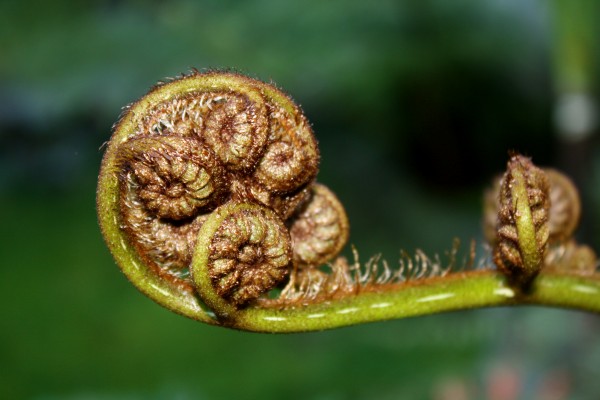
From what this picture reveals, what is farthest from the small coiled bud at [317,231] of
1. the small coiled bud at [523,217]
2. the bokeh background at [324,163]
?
the bokeh background at [324,163]

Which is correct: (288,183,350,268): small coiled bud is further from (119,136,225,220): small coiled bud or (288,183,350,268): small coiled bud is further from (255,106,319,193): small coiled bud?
(119,136,225,220): small coiled bud

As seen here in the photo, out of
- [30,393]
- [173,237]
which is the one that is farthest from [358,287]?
[30,393]

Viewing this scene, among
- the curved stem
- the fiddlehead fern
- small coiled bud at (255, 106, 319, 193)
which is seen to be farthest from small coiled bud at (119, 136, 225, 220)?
the curved stem

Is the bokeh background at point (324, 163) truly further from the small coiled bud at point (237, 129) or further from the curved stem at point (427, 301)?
the small coiled bud at point (237, 129)

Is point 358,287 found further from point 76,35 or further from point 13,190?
point 13,190

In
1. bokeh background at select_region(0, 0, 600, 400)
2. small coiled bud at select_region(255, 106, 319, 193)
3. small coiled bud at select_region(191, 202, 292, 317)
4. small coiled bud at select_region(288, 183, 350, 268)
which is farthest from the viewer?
bokeh background at select_region(0, 0, 600, 400)

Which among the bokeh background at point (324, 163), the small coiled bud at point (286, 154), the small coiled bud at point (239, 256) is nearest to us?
the small coiled bud at point (239, 256)

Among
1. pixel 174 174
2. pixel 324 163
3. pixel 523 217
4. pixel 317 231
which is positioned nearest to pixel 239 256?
pixel 174 174
